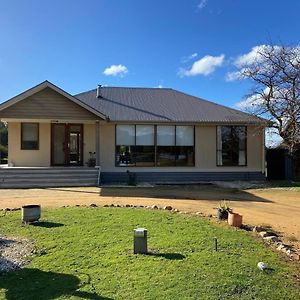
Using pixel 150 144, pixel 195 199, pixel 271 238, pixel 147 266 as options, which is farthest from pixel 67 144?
pixel 147 266

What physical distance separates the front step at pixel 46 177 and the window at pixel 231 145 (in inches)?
276

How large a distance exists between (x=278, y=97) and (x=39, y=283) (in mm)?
17461

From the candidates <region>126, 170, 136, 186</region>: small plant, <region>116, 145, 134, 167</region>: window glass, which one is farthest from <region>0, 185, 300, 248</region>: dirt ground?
<region>116, 145, 134, 167</region>: window glass

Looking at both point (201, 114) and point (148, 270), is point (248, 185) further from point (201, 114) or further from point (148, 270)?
point (148, 270)

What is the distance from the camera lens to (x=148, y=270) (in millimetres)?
5531

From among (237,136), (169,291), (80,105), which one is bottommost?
(169,291)

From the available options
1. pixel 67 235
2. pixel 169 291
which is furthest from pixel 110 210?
pixel 169 291

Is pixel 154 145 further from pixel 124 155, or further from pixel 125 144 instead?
pixel 124 155

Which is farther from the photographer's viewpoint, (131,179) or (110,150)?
(110,150)

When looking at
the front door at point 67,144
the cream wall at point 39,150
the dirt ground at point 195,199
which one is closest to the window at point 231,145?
the dirt ground at point 195,199

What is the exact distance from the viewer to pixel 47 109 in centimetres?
1759

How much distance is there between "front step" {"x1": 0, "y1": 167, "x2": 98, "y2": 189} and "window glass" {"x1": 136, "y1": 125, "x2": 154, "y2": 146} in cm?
311

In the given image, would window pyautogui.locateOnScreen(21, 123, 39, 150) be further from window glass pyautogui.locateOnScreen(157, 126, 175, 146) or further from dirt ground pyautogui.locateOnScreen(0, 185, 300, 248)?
window glass pyautogui.locateOnScreen(157, 126, 175, 146)

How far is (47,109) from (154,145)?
570cm
